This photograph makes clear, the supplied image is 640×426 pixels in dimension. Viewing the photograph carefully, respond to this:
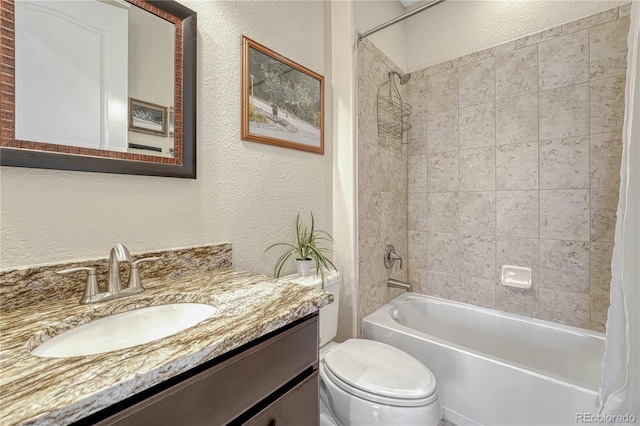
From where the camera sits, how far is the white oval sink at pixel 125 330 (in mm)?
622

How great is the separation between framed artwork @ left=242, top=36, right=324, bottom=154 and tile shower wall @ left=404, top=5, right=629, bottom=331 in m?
0.33

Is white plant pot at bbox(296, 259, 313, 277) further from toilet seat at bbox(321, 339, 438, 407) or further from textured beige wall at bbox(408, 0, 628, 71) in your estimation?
textured beige wall at bbox(408, 0, 628, 71)

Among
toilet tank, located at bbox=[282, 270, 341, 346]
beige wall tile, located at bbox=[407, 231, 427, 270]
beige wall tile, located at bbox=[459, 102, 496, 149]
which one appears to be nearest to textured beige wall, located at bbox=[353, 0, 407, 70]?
beige wall tile, located at bbox=[459, 102, 496, 149]

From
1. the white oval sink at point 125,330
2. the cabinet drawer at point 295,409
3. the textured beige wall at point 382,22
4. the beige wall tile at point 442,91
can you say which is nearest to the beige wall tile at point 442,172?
the beige wall tile at point 442,91

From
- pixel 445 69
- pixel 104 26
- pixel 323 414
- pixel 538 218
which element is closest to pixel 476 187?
pixel 538 218

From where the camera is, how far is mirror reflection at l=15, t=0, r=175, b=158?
0.73 metres

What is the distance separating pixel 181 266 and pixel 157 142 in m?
0.46

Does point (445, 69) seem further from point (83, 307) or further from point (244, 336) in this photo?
point (83, 307)

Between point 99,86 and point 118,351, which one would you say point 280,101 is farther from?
point 118,351

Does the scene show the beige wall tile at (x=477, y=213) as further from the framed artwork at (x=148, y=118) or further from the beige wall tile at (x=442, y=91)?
the framed artwork at (x=148, y=118)

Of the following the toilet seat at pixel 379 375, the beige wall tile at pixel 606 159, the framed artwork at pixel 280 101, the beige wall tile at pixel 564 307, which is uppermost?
the framed artwork at pixel 280 101

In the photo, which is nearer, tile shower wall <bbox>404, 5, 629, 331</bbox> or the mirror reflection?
the mirror reflection

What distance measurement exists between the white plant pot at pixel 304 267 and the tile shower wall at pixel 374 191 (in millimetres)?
425

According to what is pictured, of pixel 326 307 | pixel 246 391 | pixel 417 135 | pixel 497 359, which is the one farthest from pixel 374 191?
pixel 246 391
